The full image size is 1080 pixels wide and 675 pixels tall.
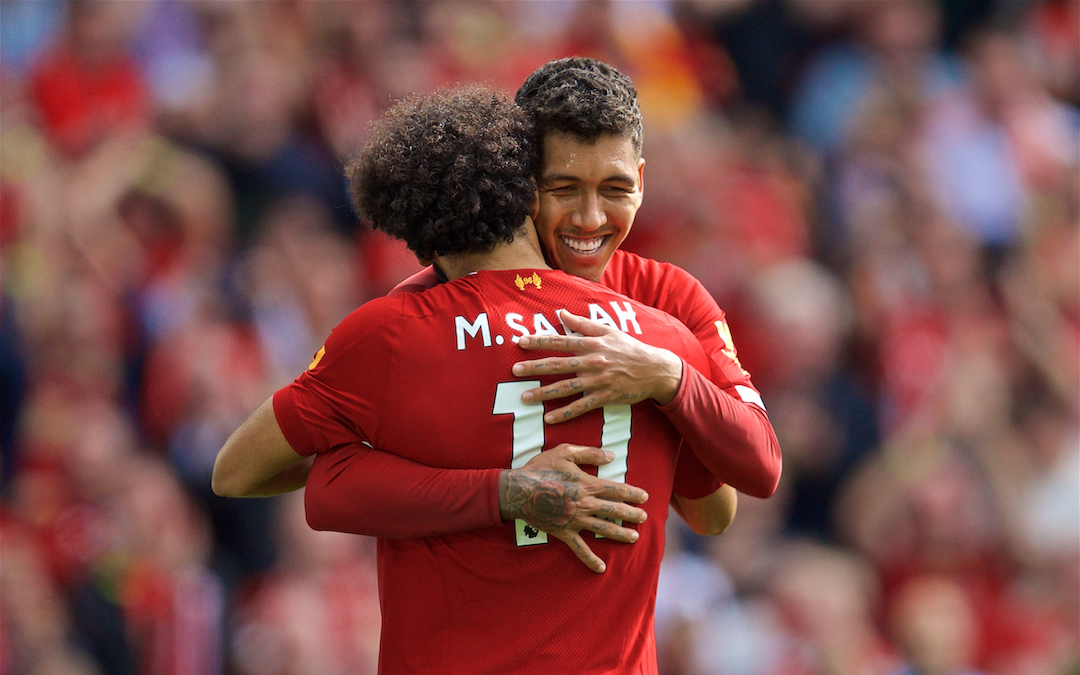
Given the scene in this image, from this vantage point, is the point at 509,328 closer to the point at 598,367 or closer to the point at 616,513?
the point at 598,367

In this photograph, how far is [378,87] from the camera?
22.3 feet

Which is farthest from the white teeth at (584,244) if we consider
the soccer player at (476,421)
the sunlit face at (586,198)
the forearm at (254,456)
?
the forearm at (254,456)

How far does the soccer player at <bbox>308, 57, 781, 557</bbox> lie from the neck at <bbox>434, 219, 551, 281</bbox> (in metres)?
0.10

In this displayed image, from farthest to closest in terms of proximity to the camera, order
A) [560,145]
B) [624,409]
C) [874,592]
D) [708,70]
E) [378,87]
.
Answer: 1. [708,70]
2. [378,87]
3. [874,592]
4. [560,145]
5. [624,409]

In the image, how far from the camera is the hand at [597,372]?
2480mm

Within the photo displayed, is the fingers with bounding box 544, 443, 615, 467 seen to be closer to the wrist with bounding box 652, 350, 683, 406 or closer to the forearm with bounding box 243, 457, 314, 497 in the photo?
the wrist with bounding box 652, 350, 683, 406

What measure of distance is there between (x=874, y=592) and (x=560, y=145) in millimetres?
3986

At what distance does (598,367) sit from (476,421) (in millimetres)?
281

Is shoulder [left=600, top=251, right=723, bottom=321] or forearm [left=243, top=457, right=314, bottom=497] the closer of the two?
forearm [left=243, top=457, right=314, bottom=497]

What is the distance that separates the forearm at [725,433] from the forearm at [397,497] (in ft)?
1.42

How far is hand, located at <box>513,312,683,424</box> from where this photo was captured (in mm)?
2480

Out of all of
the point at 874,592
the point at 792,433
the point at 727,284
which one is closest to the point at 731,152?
the point at 727,284

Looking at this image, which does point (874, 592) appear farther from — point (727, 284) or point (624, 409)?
point (624, 409)

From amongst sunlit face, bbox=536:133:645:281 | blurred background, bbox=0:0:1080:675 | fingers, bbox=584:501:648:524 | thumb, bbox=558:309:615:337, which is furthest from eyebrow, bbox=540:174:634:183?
blurred background, bbox=0:0:1080:675
